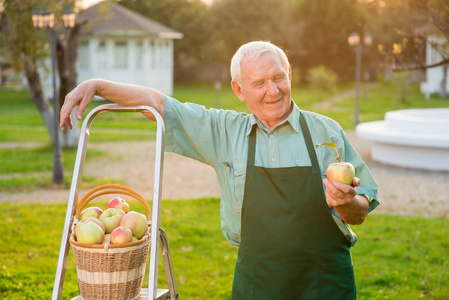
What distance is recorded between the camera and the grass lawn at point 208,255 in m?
5.21

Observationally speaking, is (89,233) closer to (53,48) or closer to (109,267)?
(109,267)

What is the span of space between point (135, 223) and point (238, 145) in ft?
2.20

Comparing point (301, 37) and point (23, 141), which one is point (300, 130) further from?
point (301, 37)

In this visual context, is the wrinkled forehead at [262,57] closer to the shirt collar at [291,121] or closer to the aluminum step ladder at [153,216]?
the shirt collar at [291,121]

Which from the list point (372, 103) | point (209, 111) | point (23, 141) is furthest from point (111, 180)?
point (372, 103)

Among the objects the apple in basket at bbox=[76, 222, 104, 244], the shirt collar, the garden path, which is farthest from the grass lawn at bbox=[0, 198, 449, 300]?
the apple in basket at bbox=[76, 222, 104, 244]

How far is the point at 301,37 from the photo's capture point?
4509cm

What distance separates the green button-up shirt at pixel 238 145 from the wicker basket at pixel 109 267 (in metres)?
0.53

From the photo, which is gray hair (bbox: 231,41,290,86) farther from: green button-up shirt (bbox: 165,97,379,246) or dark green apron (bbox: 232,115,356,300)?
dark green apron (bbox: 232,115,356,300)

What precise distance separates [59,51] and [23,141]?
487cm

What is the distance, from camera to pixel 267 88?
109 inches

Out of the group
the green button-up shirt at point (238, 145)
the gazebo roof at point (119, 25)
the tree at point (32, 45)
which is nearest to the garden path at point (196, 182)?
the tree at point (32, 45)

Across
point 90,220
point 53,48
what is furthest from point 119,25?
point 90,220

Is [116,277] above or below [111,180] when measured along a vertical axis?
above
